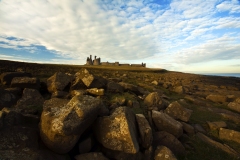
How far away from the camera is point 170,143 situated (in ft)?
24.9

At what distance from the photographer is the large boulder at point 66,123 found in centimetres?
541

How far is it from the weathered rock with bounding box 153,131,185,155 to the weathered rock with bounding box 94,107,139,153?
1.83 meters

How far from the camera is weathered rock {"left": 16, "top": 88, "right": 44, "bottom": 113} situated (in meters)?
7.92

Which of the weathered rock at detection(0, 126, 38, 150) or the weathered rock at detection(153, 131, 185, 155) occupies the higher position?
the weathered rock at detection(0, 126, 38, 150)

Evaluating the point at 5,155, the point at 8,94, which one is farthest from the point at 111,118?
the point at 8,94

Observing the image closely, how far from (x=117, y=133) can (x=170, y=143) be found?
9.78 ft

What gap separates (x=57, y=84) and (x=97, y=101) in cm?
511

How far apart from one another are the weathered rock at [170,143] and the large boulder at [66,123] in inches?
137

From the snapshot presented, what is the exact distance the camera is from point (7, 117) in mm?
6000

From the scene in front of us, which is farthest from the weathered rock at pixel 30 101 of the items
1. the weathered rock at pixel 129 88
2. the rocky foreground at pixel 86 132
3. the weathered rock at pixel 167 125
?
the weathered rock at pixel 129 88

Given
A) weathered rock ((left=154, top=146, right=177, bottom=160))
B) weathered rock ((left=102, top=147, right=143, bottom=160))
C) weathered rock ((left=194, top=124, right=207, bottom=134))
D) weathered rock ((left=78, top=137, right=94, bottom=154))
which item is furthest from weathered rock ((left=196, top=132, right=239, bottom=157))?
weathered rock ((left=78, top=137, right=94, bottom=154))

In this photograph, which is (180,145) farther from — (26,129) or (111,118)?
(26,129)

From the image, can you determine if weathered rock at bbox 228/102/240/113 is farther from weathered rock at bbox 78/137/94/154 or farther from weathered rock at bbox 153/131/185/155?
weathered rock at bbox 78/137/94/154

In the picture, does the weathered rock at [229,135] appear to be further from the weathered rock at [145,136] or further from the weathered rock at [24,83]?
the weathered rock at [24,83]
